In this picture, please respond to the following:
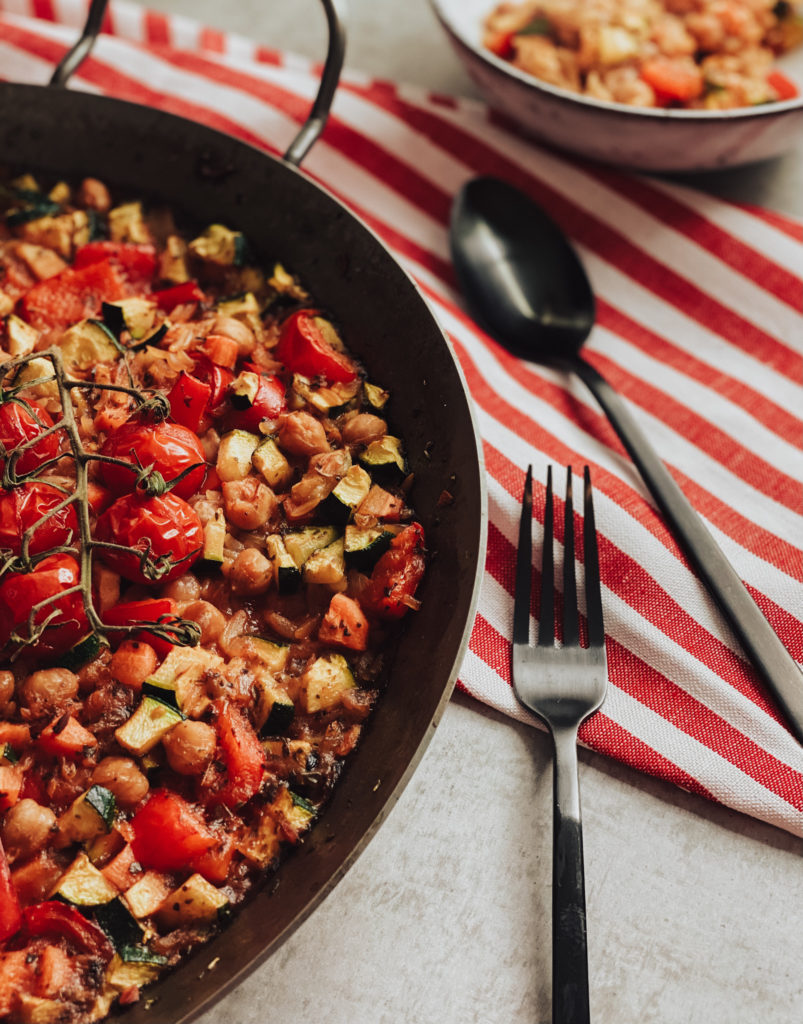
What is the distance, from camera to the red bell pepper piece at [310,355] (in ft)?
8.09

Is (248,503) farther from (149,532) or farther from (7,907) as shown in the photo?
(7,907)

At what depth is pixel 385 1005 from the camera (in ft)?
6.62

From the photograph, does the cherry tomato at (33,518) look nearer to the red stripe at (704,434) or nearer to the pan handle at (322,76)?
the pan handle at (322,76)

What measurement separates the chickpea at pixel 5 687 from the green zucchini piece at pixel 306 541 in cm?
66

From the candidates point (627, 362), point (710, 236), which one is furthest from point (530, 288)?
point (710, 236)

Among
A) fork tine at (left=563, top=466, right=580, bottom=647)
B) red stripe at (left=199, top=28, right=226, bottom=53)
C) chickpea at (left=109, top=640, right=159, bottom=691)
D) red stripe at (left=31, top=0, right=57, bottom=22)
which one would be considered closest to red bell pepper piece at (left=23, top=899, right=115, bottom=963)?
chickpea at (left=109, top=640, right=159, bottom=691)

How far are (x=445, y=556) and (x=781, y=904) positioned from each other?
1101mm

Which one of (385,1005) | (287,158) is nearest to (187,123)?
(287,158)

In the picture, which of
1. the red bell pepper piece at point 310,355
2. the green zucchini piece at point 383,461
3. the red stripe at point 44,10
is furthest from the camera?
the red stripe at point 44,10

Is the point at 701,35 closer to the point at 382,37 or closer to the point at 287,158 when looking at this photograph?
the point at 382,37

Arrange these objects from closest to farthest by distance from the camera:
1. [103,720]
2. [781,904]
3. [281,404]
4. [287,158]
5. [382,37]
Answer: [103,720] → [781,904] → [281,404] → [287,158] → [382,37]

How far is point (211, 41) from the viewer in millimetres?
3752

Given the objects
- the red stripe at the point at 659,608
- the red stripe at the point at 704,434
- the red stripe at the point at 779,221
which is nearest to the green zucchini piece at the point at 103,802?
the red stripe at the point at 659,608

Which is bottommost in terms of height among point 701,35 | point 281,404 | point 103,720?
point 103,720
